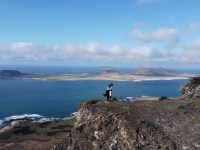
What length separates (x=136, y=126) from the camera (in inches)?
1421

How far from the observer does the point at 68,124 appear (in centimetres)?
11494

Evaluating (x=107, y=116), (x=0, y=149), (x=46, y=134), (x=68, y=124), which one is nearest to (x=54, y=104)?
(x=68, y=124)

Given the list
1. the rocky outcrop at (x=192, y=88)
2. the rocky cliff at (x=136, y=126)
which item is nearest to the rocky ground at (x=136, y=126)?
the rocky cliff at (x=136, y=126)

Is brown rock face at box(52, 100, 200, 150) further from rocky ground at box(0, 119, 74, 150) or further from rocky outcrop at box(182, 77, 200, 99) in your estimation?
rocky ground at box(0, 119, 74, 150)

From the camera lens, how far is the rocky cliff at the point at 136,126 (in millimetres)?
34406

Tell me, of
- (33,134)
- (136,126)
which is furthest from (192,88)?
(33,134)

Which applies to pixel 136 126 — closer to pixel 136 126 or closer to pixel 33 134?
pixel 136 126

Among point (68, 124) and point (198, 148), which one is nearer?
point (198, 148)

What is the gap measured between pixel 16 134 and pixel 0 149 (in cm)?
2370

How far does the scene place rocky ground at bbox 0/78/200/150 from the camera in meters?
34.4

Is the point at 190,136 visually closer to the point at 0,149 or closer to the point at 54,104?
the point at 0,149

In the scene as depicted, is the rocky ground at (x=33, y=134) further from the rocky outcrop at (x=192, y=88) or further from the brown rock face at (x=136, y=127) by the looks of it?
the brown rock face at (x=136, y=127)

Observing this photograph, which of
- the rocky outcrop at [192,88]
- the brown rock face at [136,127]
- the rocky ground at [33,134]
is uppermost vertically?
the rocky outcrop at [192,88]

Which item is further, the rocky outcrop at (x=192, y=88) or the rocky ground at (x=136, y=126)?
the rocky outcrop at (x=192, y=88)
